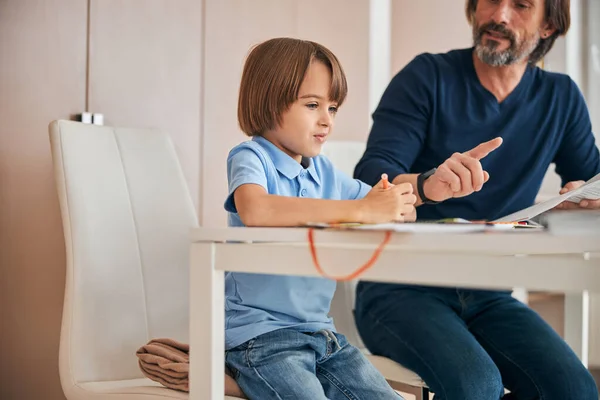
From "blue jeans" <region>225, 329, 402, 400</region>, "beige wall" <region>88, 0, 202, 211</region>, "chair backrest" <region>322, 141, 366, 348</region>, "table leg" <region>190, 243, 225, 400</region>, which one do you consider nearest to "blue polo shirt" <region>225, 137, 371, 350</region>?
"blue jeans" <region>225, 329, 402, 400</region>

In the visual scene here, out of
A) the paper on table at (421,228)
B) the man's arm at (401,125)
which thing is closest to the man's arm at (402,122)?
the man's arm at (401,125)

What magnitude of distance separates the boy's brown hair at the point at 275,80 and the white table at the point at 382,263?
1.29ft

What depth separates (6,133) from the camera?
1.67 m

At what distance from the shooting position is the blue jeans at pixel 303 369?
1084 mm

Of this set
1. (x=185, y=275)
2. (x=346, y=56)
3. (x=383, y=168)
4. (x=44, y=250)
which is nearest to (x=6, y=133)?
Result: (x=44, y=250)

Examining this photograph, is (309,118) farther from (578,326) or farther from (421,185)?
(578,326)

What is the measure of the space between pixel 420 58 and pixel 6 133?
0.94 m

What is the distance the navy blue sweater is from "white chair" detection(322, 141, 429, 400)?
23 centimetres

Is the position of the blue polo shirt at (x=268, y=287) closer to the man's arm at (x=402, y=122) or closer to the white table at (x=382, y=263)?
the white table at (x=382, y=263)

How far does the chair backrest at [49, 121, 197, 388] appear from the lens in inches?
54.3

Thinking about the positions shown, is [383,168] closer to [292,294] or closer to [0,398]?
[292,294]

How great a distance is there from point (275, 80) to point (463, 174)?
1.16 ft

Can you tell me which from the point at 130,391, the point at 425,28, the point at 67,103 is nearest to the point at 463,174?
the point at 130,391

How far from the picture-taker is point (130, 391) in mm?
1237
